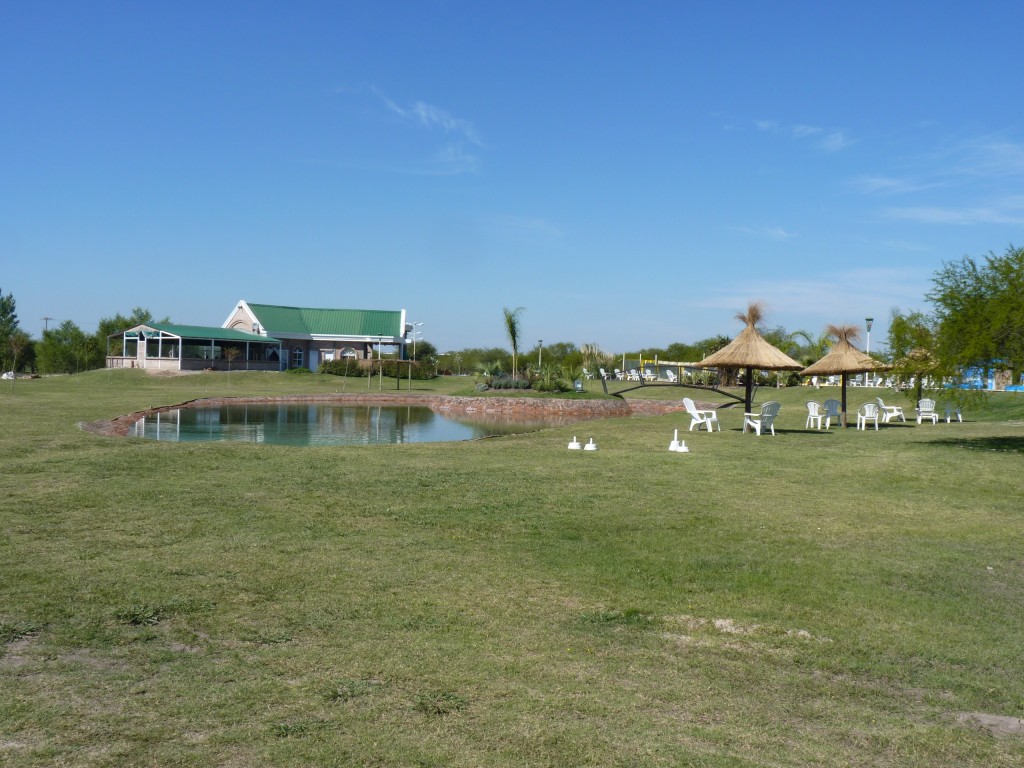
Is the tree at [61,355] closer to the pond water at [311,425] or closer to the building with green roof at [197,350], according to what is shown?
the building with green roof at [197,350]

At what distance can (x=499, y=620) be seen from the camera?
520 cm

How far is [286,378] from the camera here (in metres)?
49.1

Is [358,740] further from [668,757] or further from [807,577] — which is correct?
[807,577]

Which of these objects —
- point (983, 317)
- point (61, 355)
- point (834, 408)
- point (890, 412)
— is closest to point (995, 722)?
point (983, 317)

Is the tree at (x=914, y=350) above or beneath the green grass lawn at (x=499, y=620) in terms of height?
above

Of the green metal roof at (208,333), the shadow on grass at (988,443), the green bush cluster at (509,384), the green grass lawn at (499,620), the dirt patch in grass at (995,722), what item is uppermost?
the green metal roof at (208,333)

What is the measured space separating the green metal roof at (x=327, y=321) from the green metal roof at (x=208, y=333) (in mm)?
2670

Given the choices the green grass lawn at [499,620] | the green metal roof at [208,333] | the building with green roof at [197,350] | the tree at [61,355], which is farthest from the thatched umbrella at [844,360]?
the tree at [61,355]

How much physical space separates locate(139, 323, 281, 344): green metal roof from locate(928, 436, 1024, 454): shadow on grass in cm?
4257

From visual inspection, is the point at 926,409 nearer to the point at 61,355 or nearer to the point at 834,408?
the point at 834,408

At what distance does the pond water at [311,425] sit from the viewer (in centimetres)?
1941

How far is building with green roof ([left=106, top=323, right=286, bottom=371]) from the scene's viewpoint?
50.1 meters

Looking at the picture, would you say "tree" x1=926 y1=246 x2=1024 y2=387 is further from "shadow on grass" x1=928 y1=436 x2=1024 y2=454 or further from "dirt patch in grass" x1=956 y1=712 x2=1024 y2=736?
"dirt patch in grass" x1=956 y1=712 x2=1024 y2=736

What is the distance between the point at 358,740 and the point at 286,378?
4728 cm
